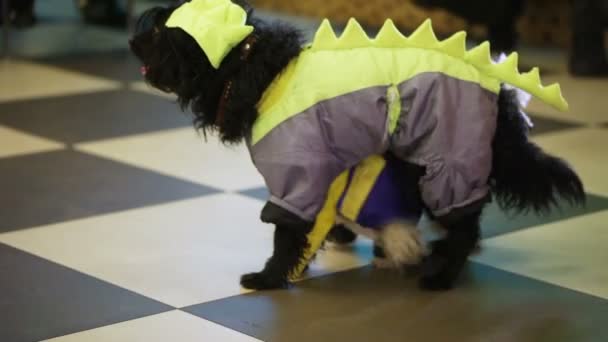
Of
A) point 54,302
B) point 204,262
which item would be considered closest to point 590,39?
point 204,262

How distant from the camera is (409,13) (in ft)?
17.5

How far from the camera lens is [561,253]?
2406 millimetres

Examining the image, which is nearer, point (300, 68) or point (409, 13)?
point (300, 68)

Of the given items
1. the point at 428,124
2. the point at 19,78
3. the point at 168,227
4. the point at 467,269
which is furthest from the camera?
the point at 19,78

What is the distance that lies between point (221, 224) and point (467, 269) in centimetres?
55

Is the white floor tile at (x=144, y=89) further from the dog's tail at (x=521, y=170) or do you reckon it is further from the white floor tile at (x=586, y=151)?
the dog's tail at (x=521, y=170)

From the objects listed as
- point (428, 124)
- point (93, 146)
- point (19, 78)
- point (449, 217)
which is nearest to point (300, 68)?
point (428, 124)

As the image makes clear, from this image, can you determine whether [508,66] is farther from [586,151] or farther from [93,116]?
[93,116]

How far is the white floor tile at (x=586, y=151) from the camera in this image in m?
2.95

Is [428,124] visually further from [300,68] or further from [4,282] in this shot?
[4,282]

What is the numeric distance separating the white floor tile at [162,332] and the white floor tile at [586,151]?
1.24 m

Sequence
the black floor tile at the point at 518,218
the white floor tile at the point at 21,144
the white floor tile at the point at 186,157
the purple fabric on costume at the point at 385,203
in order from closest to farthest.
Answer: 1. the purple fabric on costume at the point at 385,203
2. the black floor tile at the point at 518,218
3. the white floor tile at the point at 186,157
4. the white floor tile at the point at 21,144

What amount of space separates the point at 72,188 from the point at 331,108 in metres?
0.93

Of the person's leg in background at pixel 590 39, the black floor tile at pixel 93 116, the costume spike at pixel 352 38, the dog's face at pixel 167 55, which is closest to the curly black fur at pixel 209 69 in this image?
the dog's face at pixel 167 55
